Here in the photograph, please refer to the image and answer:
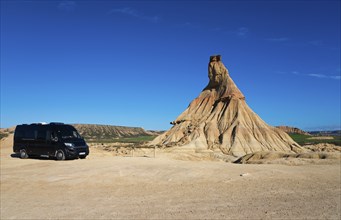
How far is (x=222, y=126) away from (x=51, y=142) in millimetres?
51834

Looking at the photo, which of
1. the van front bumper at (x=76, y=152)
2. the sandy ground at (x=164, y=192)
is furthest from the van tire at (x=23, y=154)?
the sandy ground at (x=164, y=192)

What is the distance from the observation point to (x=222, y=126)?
70.1 meters

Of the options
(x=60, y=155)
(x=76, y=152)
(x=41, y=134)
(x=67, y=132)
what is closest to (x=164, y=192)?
(x=76, y=152)

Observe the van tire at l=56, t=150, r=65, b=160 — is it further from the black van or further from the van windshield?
the van windshield

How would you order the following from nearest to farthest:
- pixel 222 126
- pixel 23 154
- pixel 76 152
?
pixel 76 152
pixel 23 154
pixel 222 126

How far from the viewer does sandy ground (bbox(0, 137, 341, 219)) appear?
Answer: 10.8 meters

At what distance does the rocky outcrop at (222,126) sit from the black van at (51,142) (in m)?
42.0

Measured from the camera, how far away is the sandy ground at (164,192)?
10773 mm

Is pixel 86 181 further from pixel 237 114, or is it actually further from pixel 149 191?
pixel 237 114

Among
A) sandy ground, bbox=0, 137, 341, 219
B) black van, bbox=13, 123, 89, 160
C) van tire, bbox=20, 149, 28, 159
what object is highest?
black van, bbox=13, 123, 89, 160

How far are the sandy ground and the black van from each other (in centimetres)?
243

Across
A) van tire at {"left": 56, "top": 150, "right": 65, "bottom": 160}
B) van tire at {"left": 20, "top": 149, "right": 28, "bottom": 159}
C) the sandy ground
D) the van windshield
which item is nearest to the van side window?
the van windshield

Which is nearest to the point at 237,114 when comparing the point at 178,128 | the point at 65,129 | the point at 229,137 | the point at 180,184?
the point at 229,137

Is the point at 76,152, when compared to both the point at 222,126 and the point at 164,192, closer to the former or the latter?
the point at 164,192
